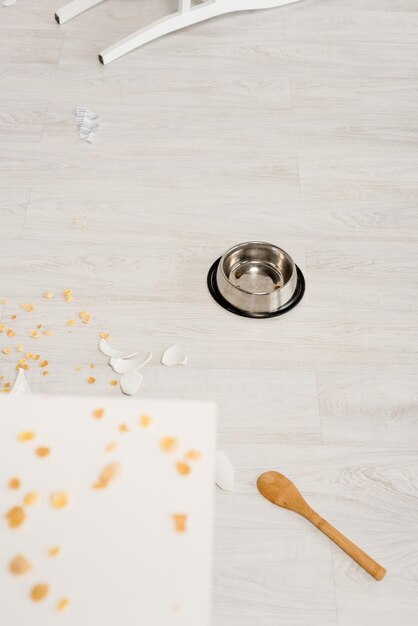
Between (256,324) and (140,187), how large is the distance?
1.95 feet

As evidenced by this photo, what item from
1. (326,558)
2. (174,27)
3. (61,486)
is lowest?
(326,558)

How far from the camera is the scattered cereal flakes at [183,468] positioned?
1.44 m

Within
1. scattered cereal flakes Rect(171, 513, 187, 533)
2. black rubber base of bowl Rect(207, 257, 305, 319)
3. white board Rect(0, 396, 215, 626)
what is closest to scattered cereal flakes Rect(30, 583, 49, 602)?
white board Rect(0, 396, 215, 626)

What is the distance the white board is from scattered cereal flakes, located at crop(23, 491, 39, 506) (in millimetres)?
10

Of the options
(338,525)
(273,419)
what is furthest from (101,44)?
(338,525)

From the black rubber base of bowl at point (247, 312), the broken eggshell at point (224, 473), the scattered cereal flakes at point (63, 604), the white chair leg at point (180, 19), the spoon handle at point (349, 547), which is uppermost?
the white chair leg at point (180, 19)

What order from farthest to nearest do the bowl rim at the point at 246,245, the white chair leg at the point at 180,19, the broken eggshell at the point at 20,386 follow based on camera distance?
the white chair leg at the point at 180,19 → the bowl rim at the point at 246,245 → the broken eggshell at the point at 20,386

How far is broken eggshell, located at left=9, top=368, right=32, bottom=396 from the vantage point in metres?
1.59

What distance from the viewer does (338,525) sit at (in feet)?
4.72

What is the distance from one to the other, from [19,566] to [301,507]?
54 centimetres

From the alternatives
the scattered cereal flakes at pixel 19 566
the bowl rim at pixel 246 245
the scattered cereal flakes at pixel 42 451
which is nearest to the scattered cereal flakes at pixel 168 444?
the scattered cereal flakes at pixel 42 451

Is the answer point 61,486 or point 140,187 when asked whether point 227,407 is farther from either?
point 140,187

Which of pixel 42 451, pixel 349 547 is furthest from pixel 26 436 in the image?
pixel 349 547

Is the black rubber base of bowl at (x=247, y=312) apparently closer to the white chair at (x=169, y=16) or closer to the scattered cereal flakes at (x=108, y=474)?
the scattered cereal flakes at (x=108, y=474)
